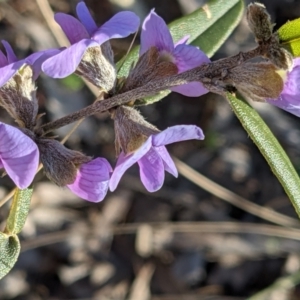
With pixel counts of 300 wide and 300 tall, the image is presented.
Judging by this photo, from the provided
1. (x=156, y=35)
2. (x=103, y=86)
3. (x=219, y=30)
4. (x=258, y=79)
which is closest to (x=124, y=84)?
(x=103, y=86)

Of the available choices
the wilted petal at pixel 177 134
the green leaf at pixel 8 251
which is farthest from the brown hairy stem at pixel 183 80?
the green leaf at pixel 8 251

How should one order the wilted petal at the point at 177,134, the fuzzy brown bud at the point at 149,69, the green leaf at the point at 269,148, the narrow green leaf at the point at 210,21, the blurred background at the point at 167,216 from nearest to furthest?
the wilted petal at the point at 177,134
the green leaf at the point at 269,148
the fuzzy brown bud at the point at 149,69
the narrow green leaf at the point at 210,21
the blurred background at the point at 167,216

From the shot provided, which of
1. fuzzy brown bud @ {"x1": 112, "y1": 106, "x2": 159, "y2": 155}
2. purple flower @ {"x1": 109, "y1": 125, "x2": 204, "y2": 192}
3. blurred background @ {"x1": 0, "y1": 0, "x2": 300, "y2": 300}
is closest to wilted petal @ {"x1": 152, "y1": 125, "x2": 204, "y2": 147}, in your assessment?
purple flower @ {"x1": 109, "y1": 125, "x2": 204, "y2": 192}

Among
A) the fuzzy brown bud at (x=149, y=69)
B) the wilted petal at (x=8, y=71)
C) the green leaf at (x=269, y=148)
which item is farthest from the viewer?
the fuzzy brown bud at (x=149, y=69)

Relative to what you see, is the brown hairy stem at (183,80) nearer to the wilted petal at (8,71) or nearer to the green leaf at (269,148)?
the green leaf at (269,148)

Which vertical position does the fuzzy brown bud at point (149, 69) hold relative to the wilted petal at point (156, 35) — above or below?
below

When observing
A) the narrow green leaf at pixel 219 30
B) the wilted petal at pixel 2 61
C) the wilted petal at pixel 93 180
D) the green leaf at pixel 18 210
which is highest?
the wilted petal at pixel 2 61
